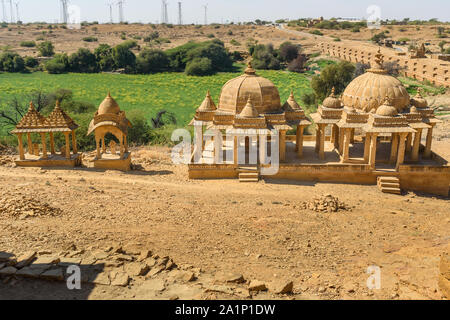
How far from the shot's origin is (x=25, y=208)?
12719 millimetres

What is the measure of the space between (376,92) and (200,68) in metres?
43.8

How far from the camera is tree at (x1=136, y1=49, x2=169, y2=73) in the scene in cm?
6225

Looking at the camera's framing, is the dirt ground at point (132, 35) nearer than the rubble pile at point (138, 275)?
No

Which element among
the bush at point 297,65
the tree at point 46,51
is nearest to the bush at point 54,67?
the tree at point 46,51

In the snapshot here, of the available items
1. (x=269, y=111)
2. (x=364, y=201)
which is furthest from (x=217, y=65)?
(x=364, y=201)

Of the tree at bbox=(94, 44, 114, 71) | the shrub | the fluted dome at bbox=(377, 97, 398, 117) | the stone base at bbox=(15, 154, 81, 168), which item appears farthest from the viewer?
the shrub

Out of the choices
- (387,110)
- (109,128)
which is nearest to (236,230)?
(109,128)

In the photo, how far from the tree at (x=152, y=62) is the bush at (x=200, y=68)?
5.46 meters

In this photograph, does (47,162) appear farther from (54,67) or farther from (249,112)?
(54,67)

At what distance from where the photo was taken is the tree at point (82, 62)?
61250mm

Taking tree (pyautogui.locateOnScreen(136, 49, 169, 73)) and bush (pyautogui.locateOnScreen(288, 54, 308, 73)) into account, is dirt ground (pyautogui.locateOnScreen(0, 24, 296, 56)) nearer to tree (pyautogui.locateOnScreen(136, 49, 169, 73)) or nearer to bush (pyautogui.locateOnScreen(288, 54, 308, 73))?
bush (pyautogui.locateOnScreen(288, 54, 308, 73))

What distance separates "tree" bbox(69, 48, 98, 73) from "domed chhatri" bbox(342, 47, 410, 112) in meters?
51.0

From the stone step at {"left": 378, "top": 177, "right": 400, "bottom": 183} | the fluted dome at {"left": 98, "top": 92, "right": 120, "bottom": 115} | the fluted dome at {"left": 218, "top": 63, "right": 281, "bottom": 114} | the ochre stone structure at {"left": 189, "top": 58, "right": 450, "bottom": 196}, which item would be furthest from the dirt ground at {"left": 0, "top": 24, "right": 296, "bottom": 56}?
the stone step at {"left": 378, "top": 177, "right": 400, "bottom": 183}

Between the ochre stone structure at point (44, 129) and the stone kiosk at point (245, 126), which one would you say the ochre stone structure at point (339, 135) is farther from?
the ochre stone structure at point (44, 129)
